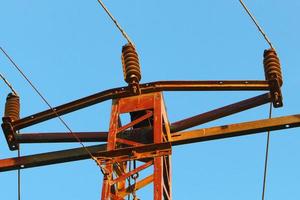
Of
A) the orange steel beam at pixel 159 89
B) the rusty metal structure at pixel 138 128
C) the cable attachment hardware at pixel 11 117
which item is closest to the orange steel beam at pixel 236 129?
the rusty metal structure at pixel 138 128

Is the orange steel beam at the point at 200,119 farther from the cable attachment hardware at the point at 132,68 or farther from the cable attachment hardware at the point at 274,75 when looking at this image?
the cable attachment hardware at the point at 132,68

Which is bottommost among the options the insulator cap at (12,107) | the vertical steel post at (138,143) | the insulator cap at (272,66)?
the vertical steel post at (138,143)

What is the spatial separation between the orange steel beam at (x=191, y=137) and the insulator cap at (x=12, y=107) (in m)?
0.86

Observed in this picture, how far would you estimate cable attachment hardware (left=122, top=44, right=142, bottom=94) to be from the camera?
11.3 m

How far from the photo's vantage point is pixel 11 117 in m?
12.1

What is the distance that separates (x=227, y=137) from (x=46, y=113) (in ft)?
9.90

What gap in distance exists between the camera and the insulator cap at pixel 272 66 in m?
11.1

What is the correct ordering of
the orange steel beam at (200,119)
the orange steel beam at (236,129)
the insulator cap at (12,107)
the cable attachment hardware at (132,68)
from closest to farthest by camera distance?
the orange steel beam at (236,129), the cable attachment hardware at (132,68), the orange steel beam at (200,119), the insulator cap at (12,107)

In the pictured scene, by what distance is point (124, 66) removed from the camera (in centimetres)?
1150

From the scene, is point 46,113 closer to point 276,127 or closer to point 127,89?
point 127,89

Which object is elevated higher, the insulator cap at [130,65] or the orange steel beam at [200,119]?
the insulator cap at [130,65]

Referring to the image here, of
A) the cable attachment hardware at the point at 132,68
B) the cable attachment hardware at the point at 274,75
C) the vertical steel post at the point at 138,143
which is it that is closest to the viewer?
the vertical steel post at the point at 138,143

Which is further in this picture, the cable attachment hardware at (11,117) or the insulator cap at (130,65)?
the cable attachment hardware at (11,117)

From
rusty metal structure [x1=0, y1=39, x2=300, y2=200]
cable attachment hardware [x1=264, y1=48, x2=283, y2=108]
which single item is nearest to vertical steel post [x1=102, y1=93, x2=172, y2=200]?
rusty metal structure [x1=0, y1=39, x2=300, y2=200]
